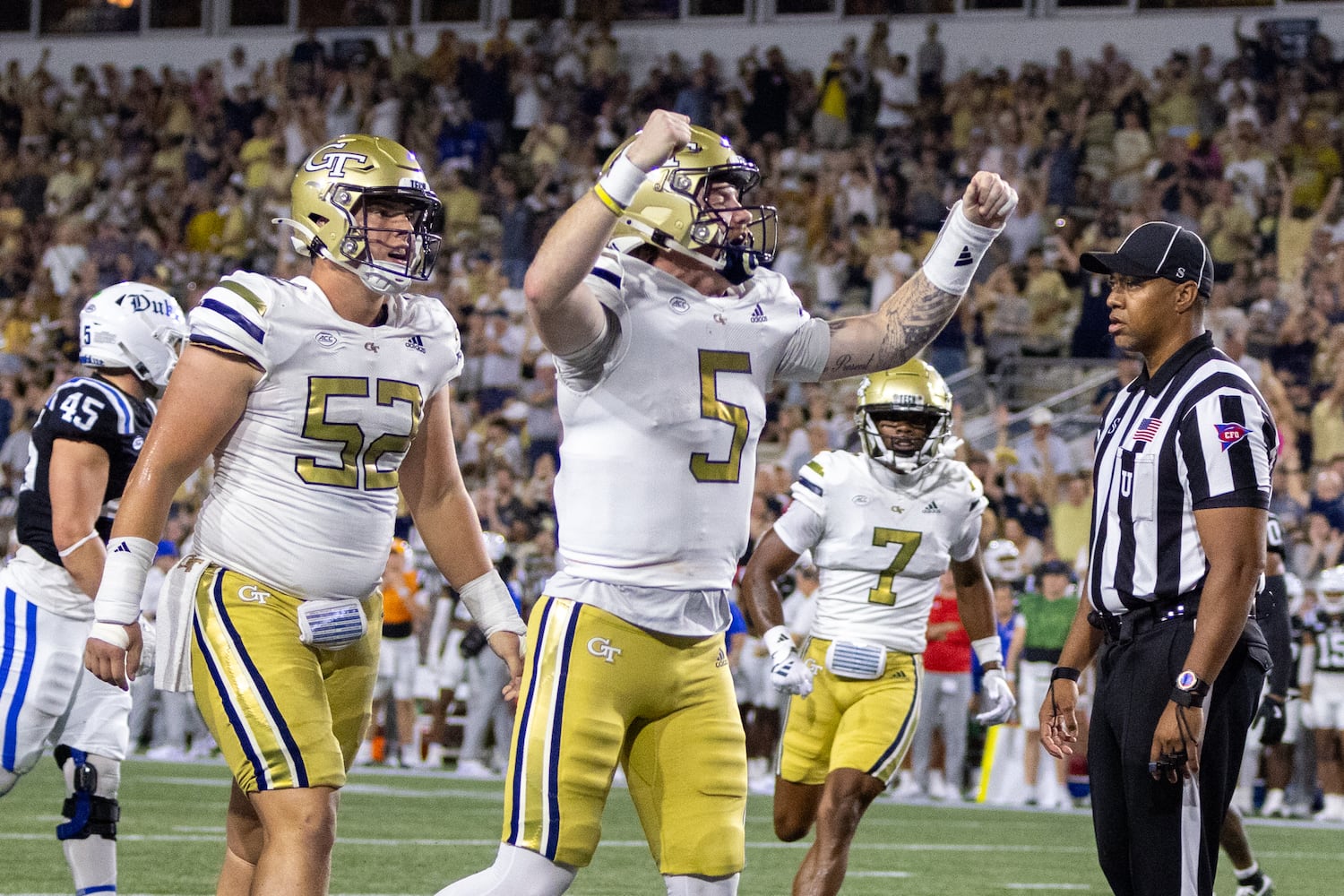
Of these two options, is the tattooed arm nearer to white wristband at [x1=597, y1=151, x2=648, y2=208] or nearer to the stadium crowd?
white wristband at [x1=597, y1=151, x2=648, y2=208]

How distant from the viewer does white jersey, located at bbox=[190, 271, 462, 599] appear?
446cm

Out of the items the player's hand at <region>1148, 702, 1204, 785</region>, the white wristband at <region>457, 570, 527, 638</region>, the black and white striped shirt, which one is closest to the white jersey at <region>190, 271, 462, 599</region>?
the white wristband at <region>457, 570, 527, 638</region>

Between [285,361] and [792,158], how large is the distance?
1400 cm

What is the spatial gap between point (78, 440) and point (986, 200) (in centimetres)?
263

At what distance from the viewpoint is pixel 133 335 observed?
5.69 m

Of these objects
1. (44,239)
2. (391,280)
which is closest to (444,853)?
(391,280)

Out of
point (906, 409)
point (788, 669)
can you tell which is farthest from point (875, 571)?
point (788, 669)

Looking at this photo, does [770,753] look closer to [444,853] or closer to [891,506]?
[444,853]

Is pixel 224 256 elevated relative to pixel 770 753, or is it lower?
elevated

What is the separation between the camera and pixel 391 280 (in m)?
4.65

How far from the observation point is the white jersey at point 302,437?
4.46 meters

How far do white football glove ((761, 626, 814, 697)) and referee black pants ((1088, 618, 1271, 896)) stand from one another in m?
1.76

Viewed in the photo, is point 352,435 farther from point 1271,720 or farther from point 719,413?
point 1271,720

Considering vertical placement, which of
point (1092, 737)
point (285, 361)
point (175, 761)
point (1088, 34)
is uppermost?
point (1088, 34)
